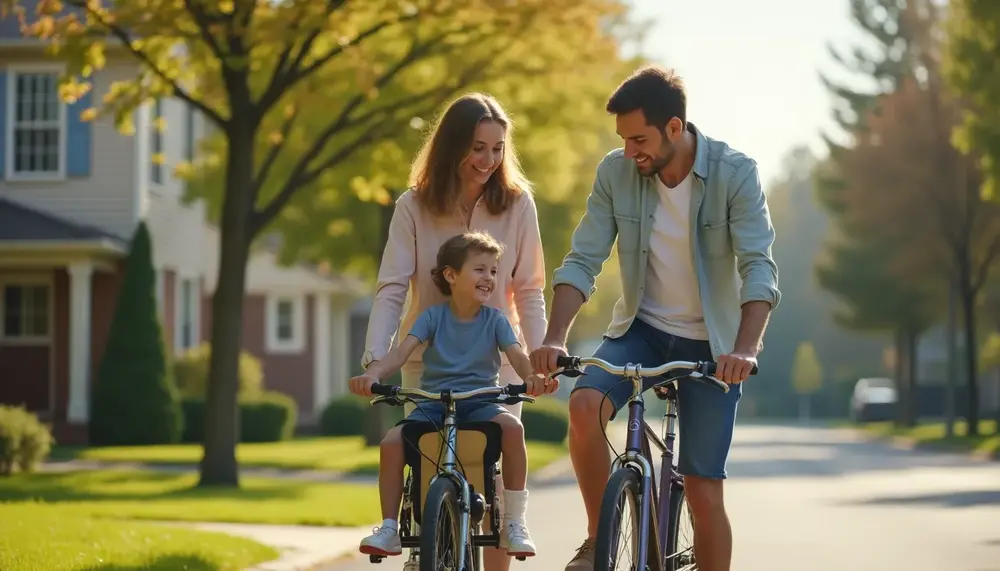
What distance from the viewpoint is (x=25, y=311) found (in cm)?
3156

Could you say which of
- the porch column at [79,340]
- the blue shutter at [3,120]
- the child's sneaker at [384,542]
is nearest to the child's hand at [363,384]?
the child's sneaker at [384,542]

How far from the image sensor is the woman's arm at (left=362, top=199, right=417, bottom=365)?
23.2ft

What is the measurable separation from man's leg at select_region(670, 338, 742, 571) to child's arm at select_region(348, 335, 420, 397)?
3.42 ft

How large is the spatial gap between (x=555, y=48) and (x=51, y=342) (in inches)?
570

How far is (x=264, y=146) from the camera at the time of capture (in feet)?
76.6

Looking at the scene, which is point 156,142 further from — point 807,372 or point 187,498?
point 807,372

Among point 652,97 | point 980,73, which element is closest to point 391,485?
point 652,97

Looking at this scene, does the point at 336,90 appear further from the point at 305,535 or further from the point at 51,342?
the point at 305,535

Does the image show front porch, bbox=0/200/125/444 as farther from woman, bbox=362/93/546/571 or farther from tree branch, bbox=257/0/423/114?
woman, bbox=362/93/546/571

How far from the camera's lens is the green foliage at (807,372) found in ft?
308

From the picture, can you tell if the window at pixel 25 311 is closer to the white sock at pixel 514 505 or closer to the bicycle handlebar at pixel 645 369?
the white sock at pixel 514 505

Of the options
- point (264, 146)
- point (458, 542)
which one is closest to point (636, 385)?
point (458, 542)

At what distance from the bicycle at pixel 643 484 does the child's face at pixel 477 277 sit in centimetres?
56

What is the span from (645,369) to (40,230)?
25133 mm
